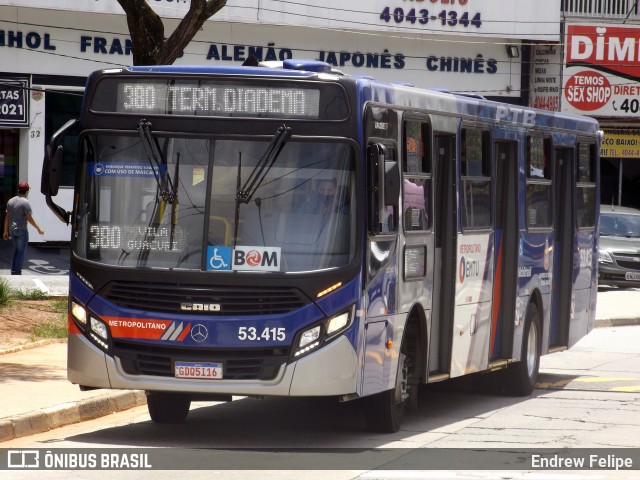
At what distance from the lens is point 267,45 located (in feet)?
112

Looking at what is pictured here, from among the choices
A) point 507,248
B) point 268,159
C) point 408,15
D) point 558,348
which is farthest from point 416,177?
point 408,15

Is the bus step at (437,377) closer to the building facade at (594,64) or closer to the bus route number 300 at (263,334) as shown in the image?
the bus route number 300 at (263,334)

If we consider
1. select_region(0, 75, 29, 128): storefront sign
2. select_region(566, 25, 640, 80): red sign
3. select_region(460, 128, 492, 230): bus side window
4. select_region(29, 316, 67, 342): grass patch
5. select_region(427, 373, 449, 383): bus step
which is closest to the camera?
select_region(427, 373, 449, 383): bus step

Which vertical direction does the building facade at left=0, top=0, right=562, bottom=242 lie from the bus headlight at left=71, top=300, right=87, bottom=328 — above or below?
above

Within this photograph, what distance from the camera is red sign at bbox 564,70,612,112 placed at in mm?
36969

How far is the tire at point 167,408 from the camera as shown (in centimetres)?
1116

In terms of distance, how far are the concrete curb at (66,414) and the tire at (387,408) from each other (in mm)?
2529

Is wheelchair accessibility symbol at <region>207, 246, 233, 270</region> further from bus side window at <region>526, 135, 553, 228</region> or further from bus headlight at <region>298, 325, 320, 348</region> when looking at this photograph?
bus side window at <region>526, 135, 553, 228</region>

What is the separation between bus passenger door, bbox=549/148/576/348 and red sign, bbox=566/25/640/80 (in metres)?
22.4

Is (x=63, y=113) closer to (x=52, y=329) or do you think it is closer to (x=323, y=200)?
(x=52, y=329)

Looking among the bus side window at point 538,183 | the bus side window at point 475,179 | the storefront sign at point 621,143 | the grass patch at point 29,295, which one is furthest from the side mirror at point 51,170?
the storefront sign at point 621,143

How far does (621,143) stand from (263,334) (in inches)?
1209

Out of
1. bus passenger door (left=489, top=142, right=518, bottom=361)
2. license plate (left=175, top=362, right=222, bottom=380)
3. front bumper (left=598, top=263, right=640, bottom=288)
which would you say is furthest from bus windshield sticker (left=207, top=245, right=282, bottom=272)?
front bumper (left=598, top=263, right=640, bottom=288)

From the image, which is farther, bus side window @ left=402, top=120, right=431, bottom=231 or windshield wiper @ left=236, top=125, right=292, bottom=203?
bus side window @ left=402, top=120, right=431, bottom=231
